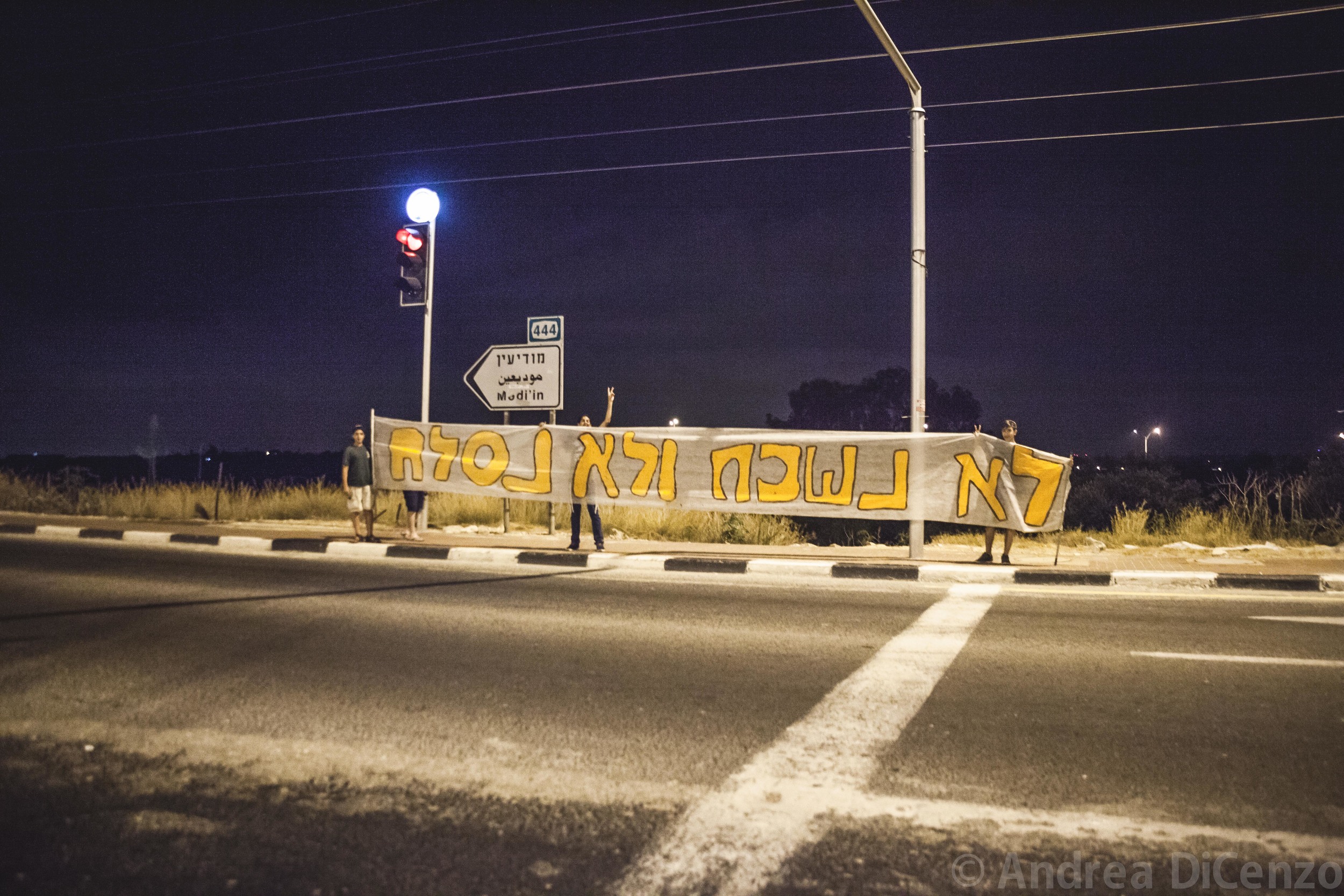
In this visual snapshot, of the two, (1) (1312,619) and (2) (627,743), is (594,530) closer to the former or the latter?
(2) (627,743)

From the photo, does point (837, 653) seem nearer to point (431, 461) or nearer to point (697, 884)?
point (697, 884)

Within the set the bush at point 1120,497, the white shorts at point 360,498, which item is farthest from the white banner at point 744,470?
the bush at point 1120,497

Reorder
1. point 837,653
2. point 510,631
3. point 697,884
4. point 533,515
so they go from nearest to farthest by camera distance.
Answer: point 697,884, point 837,653, point 510,631, point 533,515

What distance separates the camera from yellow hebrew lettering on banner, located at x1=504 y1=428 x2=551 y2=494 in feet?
41.3

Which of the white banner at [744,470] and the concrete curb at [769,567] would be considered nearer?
the concrete curb at [769,567]

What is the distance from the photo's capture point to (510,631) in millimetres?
6250

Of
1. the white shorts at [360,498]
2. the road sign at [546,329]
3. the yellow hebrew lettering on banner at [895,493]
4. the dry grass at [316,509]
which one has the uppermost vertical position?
the road sign at [546,329]

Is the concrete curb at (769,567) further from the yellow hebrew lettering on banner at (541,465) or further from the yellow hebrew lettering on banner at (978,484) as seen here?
the yellow hebrew lettering on banner at (541,465)

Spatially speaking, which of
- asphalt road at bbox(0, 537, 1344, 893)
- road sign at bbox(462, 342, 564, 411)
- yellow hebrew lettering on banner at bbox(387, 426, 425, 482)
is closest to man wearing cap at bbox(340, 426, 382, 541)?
yellow hebrew lettering on banner at bbox(387, 426, 425, 482)

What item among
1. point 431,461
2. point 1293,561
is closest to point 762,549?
point 431,461

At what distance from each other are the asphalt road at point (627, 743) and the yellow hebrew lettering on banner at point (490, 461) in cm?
585

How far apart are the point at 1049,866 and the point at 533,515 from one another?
538 inches

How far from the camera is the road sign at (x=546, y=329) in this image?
42.4 feet

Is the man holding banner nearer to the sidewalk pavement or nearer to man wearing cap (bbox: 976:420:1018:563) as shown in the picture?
the sidewalk pavement
